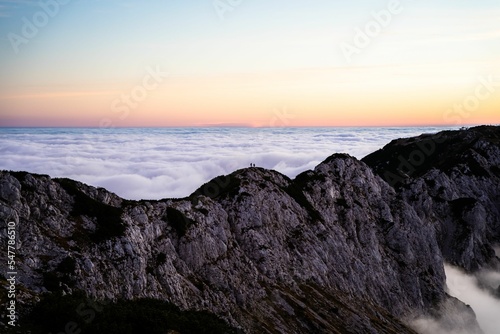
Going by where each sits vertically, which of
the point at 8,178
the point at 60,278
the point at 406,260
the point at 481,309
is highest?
the point at 8,178

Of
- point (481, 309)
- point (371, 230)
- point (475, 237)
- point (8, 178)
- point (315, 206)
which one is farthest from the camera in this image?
point (475, 237)

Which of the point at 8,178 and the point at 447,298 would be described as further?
the point at 447,298

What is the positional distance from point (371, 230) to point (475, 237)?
215ft

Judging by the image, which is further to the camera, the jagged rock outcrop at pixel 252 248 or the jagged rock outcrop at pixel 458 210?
the jagged rock outcrop at pixel 458 210

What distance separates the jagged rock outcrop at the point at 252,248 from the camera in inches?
2253

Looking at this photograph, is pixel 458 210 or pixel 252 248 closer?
pixel 252 248

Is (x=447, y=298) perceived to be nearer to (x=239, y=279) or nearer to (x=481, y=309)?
(x=481, y=309)

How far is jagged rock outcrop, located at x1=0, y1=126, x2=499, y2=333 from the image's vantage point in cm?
5723

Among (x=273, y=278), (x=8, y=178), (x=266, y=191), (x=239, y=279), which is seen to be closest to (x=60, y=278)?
(x=8, y=178)

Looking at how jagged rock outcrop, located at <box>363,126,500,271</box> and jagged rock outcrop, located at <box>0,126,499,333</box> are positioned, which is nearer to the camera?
jagged rock outcrop, located at <box>0,126,499,333</box>

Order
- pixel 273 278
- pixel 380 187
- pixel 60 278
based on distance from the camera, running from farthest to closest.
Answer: pixel 380 187
pixel 273 278
pixel 60 278

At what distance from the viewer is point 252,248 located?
8850 cm

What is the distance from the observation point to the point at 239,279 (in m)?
77.7

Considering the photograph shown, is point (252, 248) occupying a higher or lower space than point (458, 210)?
higher
